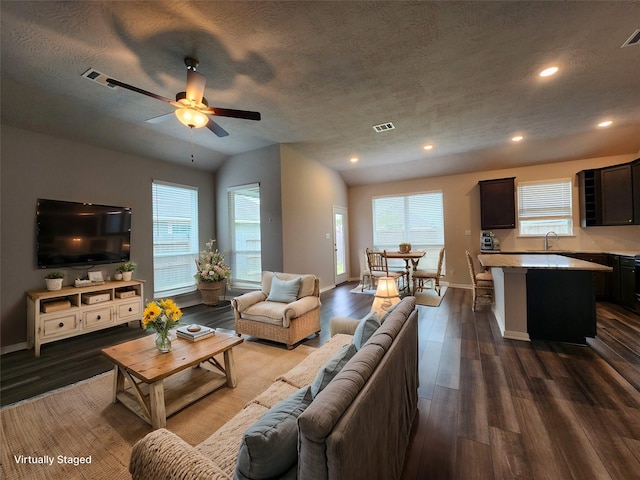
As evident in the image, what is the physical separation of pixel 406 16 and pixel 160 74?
97.2 inches

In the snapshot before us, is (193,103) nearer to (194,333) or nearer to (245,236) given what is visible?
(194,333)

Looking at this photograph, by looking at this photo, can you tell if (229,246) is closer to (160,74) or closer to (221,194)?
(221,194)

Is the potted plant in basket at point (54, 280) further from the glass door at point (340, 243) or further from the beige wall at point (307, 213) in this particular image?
the glass door at point (340, 243)

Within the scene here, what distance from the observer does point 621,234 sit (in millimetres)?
5039

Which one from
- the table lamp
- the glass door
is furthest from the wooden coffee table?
the glass door

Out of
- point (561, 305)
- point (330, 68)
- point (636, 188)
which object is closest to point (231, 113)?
point (330, 68)

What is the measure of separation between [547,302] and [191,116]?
440 cm

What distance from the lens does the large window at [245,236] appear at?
540 cm

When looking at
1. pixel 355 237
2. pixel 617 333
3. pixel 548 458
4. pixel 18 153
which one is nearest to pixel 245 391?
pixel 548 458

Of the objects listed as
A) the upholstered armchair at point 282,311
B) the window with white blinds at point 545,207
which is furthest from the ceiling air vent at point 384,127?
the window with white blinds at point 545,207

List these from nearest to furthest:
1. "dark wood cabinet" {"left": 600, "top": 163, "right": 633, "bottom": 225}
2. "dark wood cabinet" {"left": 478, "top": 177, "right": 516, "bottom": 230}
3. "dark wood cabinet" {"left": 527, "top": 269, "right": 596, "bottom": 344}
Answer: "dark wood cabinet" {"left": 527, "top": 269, "right": 596, "bottom": 344} < "dark wood cabinet" {"left": 600, "top": 163, "right": 633, "bottom": 225} < "dark wood cabinet" {"left": 478, "top": 177, "right": 516, "bottom": 230}

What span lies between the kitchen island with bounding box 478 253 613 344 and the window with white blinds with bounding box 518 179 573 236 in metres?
3.09

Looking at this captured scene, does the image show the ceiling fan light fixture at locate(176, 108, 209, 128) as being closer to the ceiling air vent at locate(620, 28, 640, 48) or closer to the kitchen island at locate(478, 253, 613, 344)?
the kitchen island at locate(478, 253, 613, 344)

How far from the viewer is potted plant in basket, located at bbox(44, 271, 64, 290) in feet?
11.1
